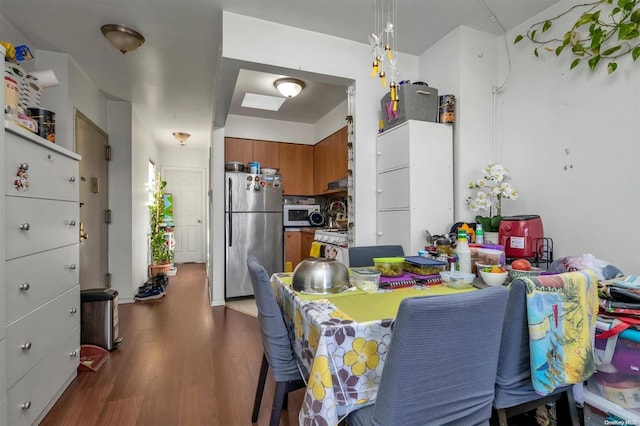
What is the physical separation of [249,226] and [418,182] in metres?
2.49

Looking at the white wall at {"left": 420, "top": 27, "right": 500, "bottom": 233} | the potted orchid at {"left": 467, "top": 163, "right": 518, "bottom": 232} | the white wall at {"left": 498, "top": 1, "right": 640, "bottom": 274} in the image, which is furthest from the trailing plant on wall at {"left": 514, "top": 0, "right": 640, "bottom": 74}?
the potted orchid at {"left": 467, "top": 163, "right": 518, "bottom": 232}

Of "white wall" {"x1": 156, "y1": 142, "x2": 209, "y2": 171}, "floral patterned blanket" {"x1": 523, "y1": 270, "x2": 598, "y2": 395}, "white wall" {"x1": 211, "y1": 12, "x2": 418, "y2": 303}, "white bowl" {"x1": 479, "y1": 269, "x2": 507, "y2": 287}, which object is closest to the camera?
"floral patterned blanket" {"x1": 523, "y1": 270, "x2": 598, "y2": 395}

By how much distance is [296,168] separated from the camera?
15.6 ft

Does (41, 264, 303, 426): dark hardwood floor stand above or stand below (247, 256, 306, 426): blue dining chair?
below

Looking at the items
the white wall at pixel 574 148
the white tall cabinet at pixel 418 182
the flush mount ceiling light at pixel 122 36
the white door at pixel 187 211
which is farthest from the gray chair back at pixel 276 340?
the white door at pixel 187 211

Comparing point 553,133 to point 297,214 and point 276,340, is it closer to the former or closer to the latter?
point 276,340

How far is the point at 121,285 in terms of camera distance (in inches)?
148

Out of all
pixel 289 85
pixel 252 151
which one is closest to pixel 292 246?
pixel 252 151

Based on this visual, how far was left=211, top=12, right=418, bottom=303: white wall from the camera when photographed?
7.22 feet

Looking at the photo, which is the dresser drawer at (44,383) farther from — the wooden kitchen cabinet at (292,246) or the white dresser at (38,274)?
the wooden kitchen cabinet at (292,246)

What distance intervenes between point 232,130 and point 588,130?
13.0 feet

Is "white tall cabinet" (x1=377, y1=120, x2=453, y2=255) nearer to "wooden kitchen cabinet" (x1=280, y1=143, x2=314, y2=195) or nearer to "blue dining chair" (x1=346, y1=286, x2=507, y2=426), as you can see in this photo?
"blue dining chair" (x1=346, y1=286, x2=507, y2=426)

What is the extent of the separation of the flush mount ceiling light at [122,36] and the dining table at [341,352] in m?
2.53

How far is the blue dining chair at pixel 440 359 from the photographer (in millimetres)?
757
